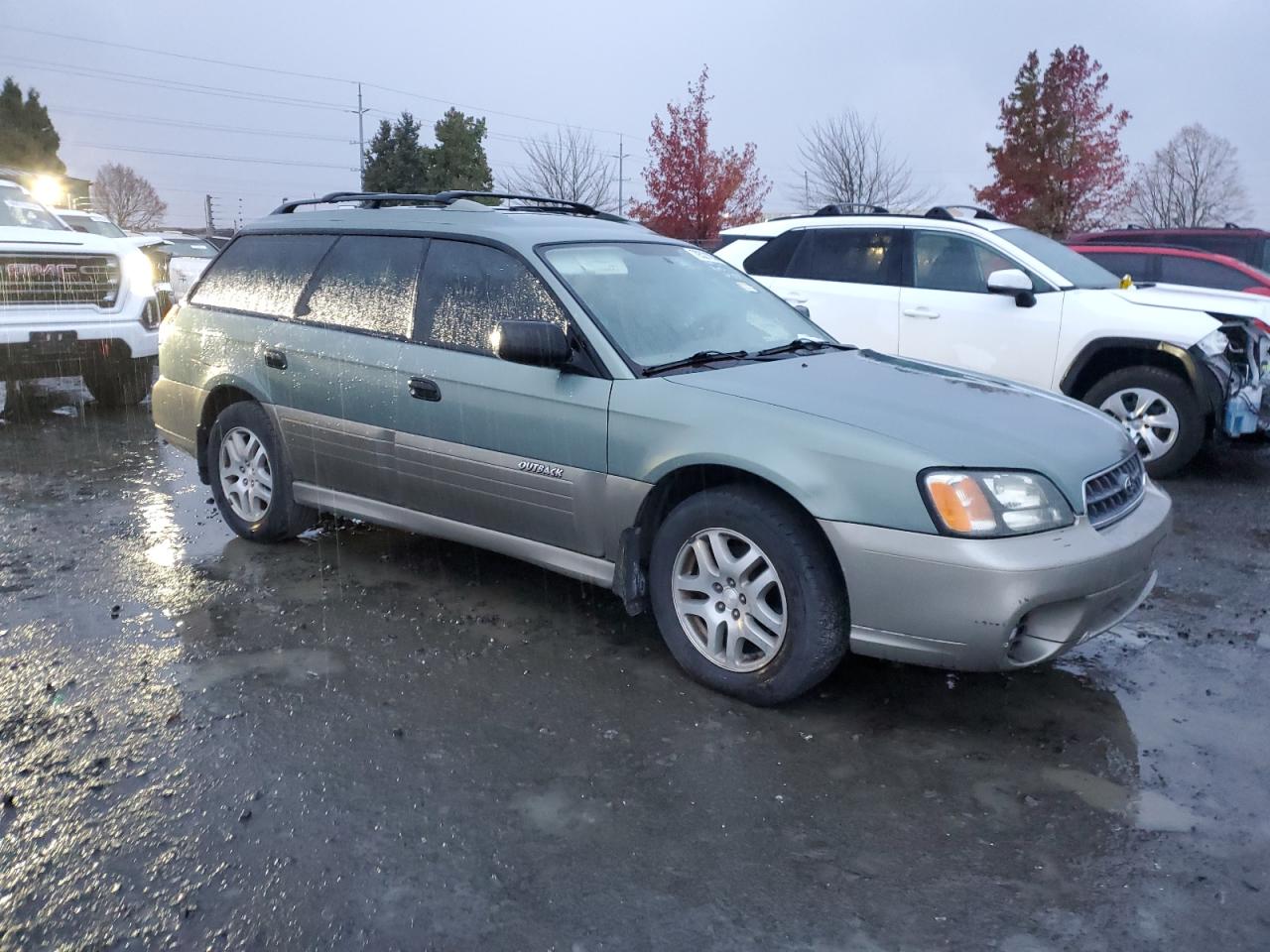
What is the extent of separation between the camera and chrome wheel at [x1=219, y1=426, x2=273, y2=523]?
217 inches

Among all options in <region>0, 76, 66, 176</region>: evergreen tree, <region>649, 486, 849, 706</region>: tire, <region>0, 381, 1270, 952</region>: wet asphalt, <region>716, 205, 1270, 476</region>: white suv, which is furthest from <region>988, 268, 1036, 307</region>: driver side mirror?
<region>0, 76, 66, 176</region>: evergreen tree

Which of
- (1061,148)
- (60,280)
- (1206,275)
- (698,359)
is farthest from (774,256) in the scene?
(1061,148)

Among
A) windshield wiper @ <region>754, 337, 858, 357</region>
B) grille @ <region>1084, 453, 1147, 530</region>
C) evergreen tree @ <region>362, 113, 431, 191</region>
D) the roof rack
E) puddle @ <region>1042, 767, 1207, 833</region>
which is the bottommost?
puddle @ <region>1042, 767, 1207, 833</region>

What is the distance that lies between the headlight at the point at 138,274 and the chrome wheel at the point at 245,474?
4976mm

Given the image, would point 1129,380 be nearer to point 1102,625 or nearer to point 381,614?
point 1102,625

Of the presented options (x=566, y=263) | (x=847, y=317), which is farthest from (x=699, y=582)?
(x=847, y=317)

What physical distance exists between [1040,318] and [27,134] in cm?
6114

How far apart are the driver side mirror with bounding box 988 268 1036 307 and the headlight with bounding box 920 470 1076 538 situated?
437cm

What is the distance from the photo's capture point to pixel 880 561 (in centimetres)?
346

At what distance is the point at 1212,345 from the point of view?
7.17 m

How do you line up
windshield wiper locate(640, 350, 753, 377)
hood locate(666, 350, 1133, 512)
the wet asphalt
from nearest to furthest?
the wet asphalt
hood locate(666, 350, 1133, 512)
windshield wiper locate(640, 350, 753, 377)

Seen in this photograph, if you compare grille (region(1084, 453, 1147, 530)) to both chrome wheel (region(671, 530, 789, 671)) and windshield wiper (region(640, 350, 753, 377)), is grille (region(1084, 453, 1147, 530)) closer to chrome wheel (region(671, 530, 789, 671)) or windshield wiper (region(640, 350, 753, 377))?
chrome wheel (region(671, 530, 789, 671))

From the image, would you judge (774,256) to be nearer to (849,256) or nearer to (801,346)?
(849,256)

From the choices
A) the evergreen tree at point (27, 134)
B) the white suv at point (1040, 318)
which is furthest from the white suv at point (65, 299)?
the evergreen tree at point (27, 134)
